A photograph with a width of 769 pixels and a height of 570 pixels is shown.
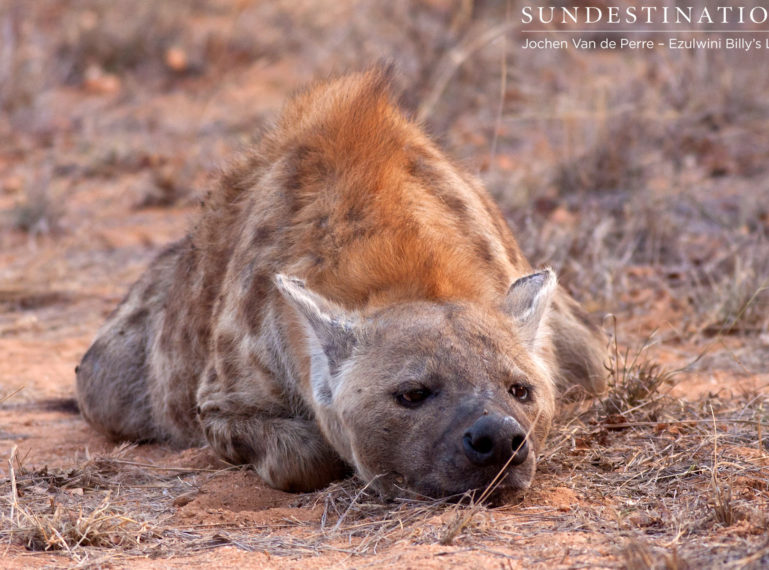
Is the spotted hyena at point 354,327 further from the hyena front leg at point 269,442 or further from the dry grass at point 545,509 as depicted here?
the dry grass at point 545,509

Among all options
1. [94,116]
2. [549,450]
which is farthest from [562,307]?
[94,116]

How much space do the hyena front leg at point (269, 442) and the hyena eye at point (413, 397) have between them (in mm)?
566

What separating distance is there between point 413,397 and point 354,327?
303mm

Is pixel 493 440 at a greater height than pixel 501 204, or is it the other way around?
pixel 501 204

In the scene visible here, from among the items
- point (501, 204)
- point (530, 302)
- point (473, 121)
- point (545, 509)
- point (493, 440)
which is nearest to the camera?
point (493, 440)

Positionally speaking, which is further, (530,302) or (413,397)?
(530,302)

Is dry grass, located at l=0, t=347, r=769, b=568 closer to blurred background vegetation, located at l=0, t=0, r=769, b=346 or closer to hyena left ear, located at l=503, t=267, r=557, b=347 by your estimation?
hyena left ear, located at l=503, t=267, r=557, b=347

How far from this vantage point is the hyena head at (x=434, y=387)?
9.14 ft

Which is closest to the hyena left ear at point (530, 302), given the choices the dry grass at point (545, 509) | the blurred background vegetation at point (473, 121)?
the dry grass at point (545, 509)

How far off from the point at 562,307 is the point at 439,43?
4096 mm

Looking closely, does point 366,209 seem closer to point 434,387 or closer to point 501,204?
point 434,387

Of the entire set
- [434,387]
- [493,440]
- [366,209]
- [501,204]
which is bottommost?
[493,440]

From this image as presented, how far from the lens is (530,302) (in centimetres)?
322

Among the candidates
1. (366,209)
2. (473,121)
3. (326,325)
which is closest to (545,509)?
(326,325)
